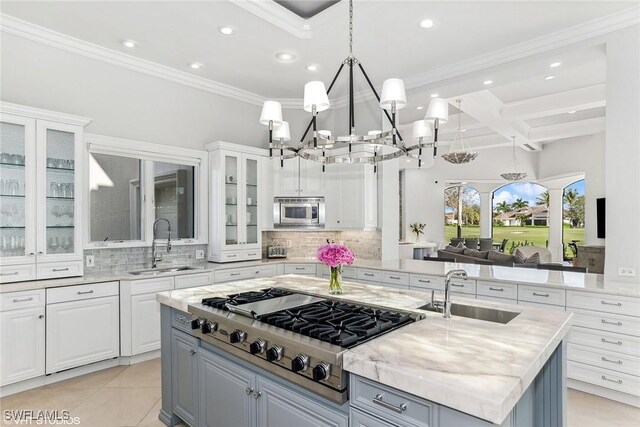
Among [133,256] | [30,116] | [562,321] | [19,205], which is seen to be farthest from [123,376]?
[562,321]

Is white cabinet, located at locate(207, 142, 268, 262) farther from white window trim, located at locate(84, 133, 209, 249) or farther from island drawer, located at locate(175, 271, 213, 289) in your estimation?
island drawer, located at locate(175, 271, 213, 289)

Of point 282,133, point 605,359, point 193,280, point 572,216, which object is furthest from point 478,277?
point 572,216

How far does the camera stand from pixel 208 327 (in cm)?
216

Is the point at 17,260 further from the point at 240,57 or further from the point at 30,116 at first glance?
the point at 240,57

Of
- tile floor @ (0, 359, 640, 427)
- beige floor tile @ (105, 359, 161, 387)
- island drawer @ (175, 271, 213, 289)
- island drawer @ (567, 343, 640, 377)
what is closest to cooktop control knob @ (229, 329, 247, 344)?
tile floor @ (0, 359, 640, 427)

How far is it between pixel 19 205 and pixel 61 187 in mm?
362

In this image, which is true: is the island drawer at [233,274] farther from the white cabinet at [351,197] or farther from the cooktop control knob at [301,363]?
the cooktop control knob at [301,363]

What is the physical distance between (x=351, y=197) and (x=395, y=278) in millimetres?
1372

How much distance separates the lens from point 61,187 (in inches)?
137

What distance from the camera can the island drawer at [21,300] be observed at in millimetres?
2980

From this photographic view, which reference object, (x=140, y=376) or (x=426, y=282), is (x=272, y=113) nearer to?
(x=426, y=282)

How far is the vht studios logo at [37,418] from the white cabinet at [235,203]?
7.29 ft

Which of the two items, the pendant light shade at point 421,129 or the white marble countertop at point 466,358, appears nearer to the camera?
the white marble countertop at point 466,358

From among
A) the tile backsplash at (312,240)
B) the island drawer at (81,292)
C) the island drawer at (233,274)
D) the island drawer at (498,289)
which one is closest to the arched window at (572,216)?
the tile backsplash at (312,240)
